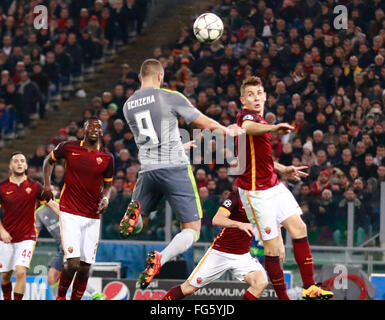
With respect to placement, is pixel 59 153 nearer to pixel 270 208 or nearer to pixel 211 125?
pixel 211 125

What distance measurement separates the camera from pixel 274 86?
18.3 meters

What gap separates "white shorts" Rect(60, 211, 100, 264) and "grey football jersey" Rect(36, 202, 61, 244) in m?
2.99

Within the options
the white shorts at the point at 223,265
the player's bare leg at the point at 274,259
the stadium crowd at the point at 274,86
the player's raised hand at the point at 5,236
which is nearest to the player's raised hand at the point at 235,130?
the player's bare leg at the point at 274,259

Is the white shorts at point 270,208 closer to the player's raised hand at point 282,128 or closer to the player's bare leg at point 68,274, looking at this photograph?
the player's raised hand at point 282,128

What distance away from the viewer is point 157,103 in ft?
31.6

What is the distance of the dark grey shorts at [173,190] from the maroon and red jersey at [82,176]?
68.9 inches

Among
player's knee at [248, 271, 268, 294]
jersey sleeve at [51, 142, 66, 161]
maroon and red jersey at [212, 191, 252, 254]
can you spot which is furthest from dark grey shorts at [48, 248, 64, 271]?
player's knee at [248, 271, 268, 294]

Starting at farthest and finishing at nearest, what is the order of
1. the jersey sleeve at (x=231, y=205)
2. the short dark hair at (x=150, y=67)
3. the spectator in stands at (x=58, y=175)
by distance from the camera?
the spectator in stands at (x=58, y=175)
the jersey sleeve at (x=231, y=205)
the short dark hair at (x=150, y=67)

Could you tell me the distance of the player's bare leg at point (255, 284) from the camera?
1047cm

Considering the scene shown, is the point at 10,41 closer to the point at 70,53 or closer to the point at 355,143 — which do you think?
the point at 70,53

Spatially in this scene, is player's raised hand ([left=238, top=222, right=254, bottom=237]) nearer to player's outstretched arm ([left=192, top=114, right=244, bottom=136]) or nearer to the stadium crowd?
player's outstretched arm ([left=192, top=114, right=244, bottom=136])

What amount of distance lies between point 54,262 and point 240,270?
403 centimetres

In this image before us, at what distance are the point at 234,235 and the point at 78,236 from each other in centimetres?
206

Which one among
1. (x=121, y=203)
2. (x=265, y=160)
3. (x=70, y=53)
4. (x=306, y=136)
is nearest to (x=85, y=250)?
(x=265, y=160)
